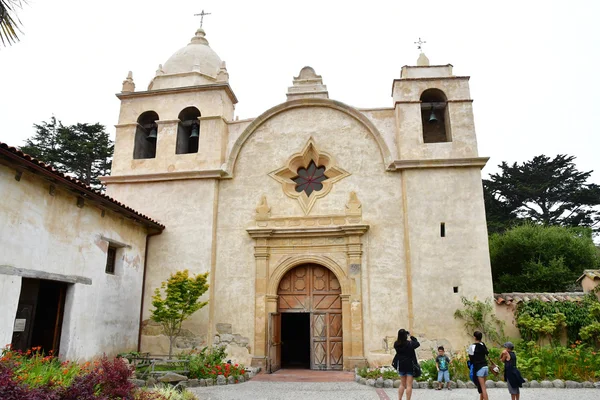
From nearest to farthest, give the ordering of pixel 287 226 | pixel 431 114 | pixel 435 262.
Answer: pixel 435 262, pixel 287 226, pixel 431 114

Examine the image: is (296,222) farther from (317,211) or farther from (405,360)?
(405,360)

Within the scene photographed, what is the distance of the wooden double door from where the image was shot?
1314cm

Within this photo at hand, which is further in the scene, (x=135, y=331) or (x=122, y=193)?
(x=122, y=193)

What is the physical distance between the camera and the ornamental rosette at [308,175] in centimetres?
1434

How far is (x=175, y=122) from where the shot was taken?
15773mm

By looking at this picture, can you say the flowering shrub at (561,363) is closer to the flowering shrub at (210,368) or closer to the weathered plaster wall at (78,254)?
the flowering shrub at (210,368)

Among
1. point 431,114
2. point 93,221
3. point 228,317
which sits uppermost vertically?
point 431,114

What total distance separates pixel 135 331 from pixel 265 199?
5.81 metres

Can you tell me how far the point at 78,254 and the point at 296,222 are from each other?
20.8 ft

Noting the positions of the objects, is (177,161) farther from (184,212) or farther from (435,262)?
(435,262)

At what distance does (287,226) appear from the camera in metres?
14.0

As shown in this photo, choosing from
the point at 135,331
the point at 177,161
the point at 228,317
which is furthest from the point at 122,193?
the point at 228,317

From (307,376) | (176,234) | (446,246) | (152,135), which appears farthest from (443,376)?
(152,135)

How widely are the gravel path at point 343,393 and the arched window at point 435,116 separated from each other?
841 centimetres
